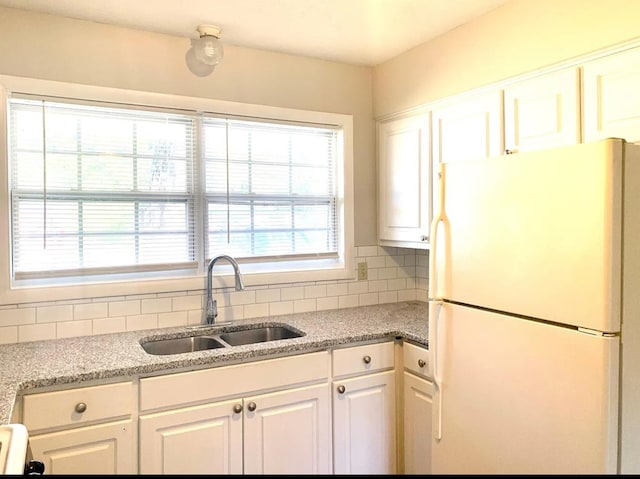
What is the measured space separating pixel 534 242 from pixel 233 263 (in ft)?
4.74

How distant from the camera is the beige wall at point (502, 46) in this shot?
180 centimetres

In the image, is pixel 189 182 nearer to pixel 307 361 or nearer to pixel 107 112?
pixel 107 112

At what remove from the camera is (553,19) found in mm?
1973

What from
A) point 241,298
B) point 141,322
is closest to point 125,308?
point 141,322

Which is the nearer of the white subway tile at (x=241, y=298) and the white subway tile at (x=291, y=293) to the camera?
the white subway tile at (x=241, y=298)

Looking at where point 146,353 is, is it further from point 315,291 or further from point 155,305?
point 315,291

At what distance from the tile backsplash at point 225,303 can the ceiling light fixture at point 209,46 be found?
1162mm

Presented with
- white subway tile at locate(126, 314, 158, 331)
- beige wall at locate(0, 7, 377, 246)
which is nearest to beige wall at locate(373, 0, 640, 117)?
beige wall at locate(0, 7, 377, 246)

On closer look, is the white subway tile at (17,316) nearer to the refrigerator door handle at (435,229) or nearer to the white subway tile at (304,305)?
the white subway tile at (304,305)

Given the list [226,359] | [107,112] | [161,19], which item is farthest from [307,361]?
[161,19]

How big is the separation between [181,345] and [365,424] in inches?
37.7

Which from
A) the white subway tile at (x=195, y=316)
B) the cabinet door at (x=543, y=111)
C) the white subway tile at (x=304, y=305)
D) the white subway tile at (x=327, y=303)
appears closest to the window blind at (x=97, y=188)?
the white subway tile at (x=195, y=316)

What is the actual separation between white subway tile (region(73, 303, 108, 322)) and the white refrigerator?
1510 mm

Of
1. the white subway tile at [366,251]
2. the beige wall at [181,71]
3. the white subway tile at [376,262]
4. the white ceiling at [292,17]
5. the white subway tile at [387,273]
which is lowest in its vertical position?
the white subway tile at [387,273]
